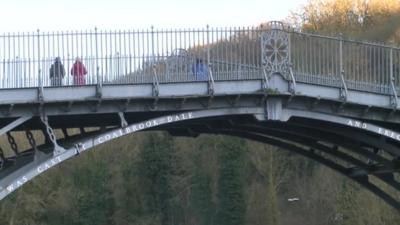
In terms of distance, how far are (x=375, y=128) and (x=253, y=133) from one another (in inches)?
221

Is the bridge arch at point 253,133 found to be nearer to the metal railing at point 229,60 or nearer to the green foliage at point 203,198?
the metal railing at point 229,60

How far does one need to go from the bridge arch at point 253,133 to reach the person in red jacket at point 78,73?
134 cm

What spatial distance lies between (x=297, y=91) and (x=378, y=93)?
9.28 feet

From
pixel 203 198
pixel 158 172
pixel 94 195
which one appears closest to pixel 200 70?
pixel 203 198

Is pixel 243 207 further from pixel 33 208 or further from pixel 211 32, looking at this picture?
pixel 211 32

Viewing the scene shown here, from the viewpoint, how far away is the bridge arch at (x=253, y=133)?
21812 mm

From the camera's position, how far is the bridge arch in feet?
71.6

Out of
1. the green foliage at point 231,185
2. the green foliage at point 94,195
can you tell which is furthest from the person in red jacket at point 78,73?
the green foliage at point 94,195

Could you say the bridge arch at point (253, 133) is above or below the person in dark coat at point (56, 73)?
below

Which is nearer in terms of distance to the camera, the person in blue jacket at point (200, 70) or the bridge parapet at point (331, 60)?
the person in blue jacket at point (200, 70)

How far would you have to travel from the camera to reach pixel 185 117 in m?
23.4

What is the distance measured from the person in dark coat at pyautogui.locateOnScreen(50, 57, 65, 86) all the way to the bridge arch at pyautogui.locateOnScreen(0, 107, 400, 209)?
4.96ft

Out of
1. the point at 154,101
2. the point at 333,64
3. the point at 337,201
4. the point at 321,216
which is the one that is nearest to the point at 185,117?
the point at 154,101

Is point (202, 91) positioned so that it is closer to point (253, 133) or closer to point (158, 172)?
point (253, 133)
